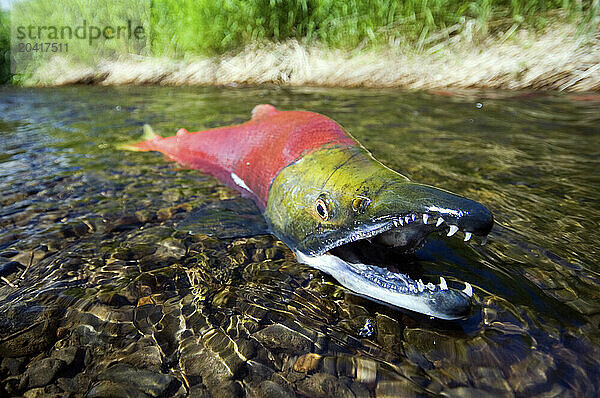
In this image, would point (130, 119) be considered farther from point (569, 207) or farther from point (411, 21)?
point (411, 21)

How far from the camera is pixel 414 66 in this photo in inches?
382

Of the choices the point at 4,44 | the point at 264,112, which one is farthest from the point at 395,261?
the point at 4,44

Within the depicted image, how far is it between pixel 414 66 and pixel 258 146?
7771mm

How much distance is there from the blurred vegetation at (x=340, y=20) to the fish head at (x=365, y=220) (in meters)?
8.60

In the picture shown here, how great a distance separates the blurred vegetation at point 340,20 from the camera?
8.95m

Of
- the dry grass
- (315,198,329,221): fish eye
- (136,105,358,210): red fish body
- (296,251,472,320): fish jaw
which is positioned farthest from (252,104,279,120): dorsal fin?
the dry grass

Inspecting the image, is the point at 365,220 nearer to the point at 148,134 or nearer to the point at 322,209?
the point at 322,209

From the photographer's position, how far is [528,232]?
250cm

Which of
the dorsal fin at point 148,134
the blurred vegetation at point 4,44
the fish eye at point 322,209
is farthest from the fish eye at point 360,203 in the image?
the blurred vegetation at point 4,44

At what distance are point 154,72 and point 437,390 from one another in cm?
1431

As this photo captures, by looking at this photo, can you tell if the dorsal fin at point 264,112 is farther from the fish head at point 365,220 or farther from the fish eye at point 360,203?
the fish eye at point 360,203

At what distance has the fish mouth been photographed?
1.57m

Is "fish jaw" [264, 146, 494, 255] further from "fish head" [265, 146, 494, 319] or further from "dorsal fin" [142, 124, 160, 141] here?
"dorsal fin" [142, 124, 160, 141]

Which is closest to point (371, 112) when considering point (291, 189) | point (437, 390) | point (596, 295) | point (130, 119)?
point (130, 119)
